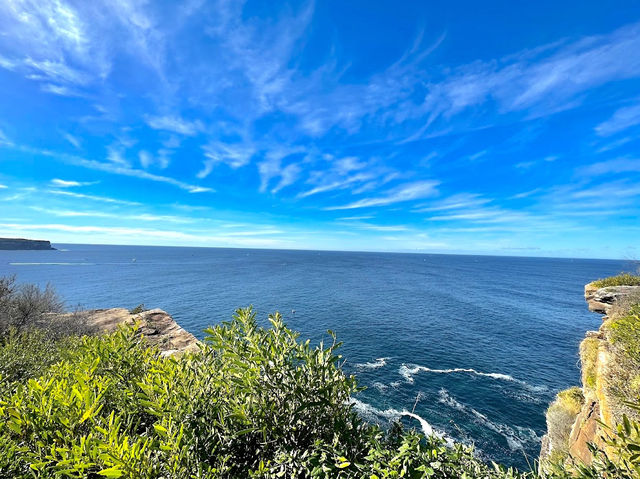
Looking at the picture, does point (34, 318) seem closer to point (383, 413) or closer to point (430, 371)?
point (383, 413)

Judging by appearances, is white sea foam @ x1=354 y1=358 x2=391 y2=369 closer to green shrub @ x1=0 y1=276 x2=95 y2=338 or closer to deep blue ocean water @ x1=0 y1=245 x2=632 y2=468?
deep blue ocean water @ x1=0 y1=245 x2=632 y2=468

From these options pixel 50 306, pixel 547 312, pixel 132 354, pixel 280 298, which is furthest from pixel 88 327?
pixel 547 312

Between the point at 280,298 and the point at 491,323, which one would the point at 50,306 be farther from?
the point at 491,323

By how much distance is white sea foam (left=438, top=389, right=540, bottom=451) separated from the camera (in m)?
Result: 22.8

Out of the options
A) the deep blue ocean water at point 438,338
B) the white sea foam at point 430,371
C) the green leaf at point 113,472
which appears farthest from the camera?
the white sea foam at point 430,371

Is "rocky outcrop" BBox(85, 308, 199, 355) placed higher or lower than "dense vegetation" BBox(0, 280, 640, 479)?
lower

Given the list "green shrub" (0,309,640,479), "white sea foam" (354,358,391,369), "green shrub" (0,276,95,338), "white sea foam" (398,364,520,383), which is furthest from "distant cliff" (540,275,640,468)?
"green shrub" (0,276,95,338)

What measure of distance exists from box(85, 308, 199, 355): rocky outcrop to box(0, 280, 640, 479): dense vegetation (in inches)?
995

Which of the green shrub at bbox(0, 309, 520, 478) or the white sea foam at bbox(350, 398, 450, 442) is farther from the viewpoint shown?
the white sea foam at bbox(350, 398, 450, 442)

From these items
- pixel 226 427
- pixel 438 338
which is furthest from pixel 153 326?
pixel 438 338

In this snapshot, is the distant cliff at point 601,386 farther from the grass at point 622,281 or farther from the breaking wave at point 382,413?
the breaking wave at point 382,413

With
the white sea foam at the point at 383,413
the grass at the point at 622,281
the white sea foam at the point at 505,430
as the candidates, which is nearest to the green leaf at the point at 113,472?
the white sea foam at the point at 383,413

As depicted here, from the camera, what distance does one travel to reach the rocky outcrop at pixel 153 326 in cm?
3116

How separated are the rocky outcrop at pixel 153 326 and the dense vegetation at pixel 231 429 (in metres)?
25.3
